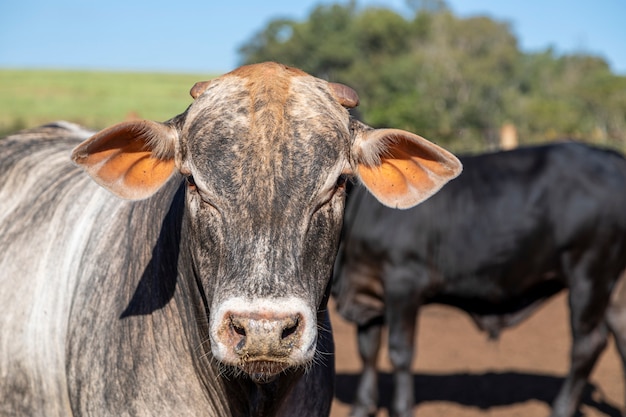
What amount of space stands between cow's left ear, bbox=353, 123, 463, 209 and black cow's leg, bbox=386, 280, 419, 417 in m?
3.17

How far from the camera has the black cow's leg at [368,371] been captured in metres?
6.02

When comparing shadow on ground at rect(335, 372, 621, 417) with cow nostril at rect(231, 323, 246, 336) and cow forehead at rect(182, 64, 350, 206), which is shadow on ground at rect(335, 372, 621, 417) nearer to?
cow forehead at rect(182, 64, 350, 206)

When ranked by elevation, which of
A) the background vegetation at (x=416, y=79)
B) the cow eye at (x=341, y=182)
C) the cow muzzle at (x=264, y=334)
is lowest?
the background vegetation at (x=416, y=79)

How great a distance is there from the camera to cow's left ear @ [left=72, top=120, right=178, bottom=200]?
2525 millimetres

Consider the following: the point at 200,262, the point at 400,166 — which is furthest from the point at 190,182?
the point at 400,166

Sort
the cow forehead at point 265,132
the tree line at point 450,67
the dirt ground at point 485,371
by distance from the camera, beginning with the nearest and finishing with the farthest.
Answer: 1. the cow forehead at point 265,132
2. the dirt ground at point 485,371
3. the tree line at point 450,67

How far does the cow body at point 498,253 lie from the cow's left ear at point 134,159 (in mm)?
3503

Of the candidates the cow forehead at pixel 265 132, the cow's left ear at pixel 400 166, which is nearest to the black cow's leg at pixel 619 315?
the cow's left ear at pixel 400 166

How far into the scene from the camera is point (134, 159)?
2594mm

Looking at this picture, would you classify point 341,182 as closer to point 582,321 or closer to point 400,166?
point 400,166

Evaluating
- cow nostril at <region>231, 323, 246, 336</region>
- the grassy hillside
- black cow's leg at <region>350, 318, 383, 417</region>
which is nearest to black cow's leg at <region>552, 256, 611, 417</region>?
black cow's leg at <region>350, 318, 383, 417</region>

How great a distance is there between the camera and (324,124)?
2.45 meters

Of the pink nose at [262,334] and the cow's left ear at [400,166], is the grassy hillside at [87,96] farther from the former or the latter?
the pink nose at [262,334]

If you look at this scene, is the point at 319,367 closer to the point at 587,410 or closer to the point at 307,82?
the point at 307,82
